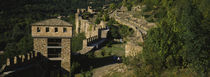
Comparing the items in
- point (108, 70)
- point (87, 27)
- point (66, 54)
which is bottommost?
point (108, 70)

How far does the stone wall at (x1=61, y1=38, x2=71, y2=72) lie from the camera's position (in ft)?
37.0

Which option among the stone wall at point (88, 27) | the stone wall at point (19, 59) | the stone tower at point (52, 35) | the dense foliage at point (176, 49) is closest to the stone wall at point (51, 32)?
the stone tower at point (52, 35)

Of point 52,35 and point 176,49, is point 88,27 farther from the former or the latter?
point 176,49

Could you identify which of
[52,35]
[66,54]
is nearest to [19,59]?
[52,35]

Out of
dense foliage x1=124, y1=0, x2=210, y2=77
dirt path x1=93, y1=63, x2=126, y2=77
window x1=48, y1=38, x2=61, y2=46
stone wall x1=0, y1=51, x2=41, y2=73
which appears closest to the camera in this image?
dense foliage x1=124, y1=0, x2=210, y2=77

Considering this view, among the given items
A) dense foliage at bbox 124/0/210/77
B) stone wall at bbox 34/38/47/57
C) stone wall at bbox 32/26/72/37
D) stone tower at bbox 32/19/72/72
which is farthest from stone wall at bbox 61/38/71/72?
dense foliage at bbox 124/0/210/77

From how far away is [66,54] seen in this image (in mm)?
11438

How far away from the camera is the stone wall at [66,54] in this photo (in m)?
11.3

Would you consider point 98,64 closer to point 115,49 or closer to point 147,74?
point 115,49

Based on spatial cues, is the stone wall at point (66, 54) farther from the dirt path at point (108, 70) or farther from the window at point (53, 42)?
the dirt path at point (108, 70)

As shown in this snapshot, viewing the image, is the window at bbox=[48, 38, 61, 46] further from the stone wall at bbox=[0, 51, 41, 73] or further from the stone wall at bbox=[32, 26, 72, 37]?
the stone wall at bbox=[0, 51, 41, 73]

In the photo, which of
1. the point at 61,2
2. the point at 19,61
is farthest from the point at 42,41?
the point at 61,2

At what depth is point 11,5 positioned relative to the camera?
184ft

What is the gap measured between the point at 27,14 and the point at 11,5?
6.90 m
